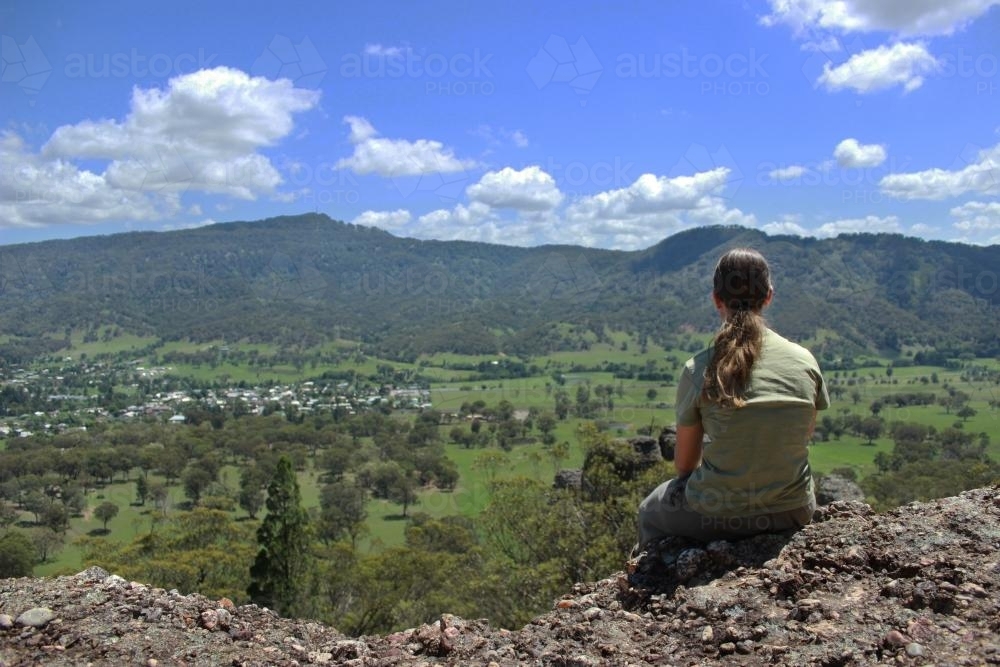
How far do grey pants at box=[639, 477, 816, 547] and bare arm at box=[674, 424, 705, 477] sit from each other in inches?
4.6

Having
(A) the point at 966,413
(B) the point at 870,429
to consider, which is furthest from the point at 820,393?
(A) the point at 966,413

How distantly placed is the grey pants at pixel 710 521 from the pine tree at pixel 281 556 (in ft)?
71.7

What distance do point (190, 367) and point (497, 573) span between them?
177545mm

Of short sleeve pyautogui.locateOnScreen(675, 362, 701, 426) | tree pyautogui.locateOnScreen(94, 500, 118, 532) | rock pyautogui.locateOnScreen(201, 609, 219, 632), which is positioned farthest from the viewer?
tree pyautogui.locateOnScreen(94, 500, 118, 532)

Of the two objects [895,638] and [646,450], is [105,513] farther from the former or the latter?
[895,638]

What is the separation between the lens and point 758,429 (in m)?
4.18

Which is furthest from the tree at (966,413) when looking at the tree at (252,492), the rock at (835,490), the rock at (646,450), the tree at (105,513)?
the tree at (105,513)

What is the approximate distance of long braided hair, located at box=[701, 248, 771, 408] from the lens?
417 cm

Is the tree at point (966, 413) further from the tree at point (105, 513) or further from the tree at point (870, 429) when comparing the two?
the tree at point (105, 513)

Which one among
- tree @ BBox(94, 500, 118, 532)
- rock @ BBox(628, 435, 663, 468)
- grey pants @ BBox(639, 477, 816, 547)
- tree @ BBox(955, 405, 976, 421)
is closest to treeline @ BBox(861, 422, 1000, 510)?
grey pants @ BBox(639, 477, 816, 547)

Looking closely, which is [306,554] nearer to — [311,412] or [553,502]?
[553,502]

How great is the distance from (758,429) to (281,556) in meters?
23.8

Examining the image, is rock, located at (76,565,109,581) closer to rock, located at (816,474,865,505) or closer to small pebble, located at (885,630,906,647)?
small pebble, located at (885,630,906,647)

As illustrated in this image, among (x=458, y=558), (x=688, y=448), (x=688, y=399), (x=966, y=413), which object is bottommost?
(x=966, y=413)
